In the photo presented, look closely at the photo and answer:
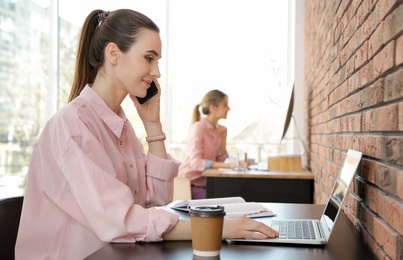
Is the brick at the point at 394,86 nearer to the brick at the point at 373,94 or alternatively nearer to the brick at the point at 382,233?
A: the brick at the point at 373,94

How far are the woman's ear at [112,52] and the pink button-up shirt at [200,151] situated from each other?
2.55 meters

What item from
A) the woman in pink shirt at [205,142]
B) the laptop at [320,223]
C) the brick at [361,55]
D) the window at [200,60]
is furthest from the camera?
the window at [200,60]

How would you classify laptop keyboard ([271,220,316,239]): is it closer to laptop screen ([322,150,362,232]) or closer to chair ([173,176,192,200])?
laptop screen ([322,150,362,232])

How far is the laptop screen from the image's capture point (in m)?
1.34

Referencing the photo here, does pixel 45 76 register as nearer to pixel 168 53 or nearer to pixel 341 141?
pixel 168 53

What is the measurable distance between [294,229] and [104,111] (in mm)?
652

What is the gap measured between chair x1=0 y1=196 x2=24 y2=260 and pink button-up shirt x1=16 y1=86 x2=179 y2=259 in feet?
0.09

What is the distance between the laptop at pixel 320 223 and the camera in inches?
50.8

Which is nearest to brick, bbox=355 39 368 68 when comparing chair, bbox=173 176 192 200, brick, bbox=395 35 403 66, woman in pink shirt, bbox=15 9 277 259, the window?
brick, bbox=395 35 403 66

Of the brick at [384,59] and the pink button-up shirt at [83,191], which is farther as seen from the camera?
the pink button-up shirt at [83,191]

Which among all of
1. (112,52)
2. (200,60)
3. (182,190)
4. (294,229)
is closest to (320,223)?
(294,229)

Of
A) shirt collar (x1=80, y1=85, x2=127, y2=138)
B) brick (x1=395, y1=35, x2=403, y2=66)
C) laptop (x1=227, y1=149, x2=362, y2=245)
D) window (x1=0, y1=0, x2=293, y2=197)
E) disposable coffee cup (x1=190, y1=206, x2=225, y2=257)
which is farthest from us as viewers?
window (x1=0, y1=0, x2=293, y2=197)

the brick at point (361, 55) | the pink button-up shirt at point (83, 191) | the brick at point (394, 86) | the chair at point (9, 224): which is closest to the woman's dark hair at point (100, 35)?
the pink button-up shirt at point (83, 191)

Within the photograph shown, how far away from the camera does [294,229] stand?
1.46 meters
